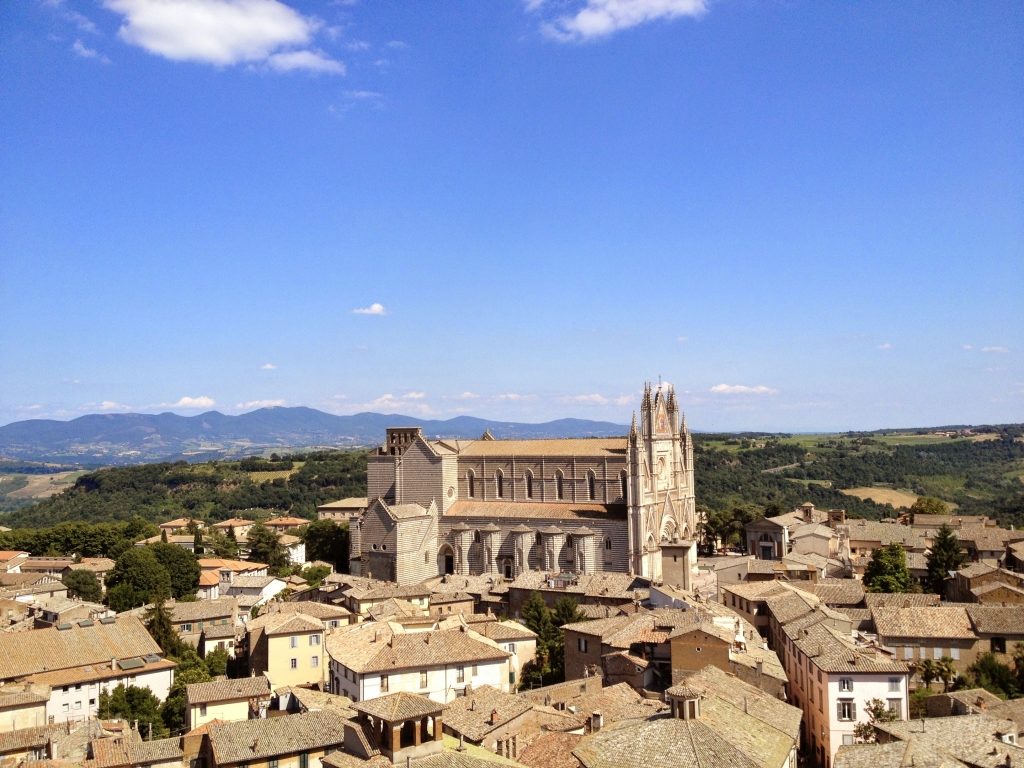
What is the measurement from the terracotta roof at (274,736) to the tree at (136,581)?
34.1 m

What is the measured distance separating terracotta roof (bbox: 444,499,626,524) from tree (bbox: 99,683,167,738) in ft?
106

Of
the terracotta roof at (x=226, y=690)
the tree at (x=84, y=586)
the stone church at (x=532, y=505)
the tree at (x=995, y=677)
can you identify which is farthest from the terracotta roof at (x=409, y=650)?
the tree at (x=84, y=586)

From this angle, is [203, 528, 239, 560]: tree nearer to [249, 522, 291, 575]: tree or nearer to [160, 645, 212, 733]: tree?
[249, 522, 291, 575]: tree

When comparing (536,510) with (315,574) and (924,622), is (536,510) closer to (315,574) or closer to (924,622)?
(315,574)

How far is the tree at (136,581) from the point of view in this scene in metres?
63.8

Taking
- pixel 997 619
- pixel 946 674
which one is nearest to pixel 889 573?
pixel 997 619

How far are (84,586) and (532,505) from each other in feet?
108

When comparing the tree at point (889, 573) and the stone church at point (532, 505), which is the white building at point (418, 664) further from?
the tree at point (889, 573)

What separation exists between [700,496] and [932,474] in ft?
214

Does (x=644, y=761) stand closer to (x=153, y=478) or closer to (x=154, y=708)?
(x=154, y=708)

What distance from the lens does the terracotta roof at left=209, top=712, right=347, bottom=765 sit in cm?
3089

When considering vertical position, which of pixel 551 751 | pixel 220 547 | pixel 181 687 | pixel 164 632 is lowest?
pixel 181 687

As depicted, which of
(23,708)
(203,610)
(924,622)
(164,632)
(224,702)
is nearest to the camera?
(224,702)

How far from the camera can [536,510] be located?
2746 inches
